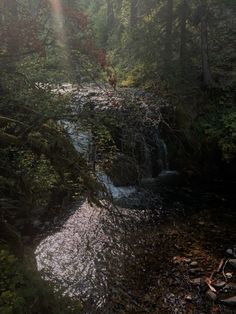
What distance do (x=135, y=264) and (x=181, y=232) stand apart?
212cm

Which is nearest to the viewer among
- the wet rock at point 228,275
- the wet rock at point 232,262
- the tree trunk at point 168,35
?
the wet rock at point 228,275

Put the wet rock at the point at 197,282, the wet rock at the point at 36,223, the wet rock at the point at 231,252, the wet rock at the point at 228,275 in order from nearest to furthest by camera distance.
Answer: the wet rock at the point at 197,282, the wet rock at the point at 228,275, the wet rock at the point at 231,252, the wet rock at the point at 36,223


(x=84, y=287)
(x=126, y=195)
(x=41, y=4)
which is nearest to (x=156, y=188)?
(x=126, y=195)

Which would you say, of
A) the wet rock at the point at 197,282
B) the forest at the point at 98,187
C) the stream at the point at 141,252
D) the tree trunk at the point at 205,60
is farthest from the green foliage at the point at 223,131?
the wet rock at the point at 197,282

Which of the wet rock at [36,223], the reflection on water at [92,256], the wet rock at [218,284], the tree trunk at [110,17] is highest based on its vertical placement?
the tree trunk at [110,17]

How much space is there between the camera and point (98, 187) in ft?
20.4

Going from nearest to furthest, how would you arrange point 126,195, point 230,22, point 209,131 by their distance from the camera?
point 126,195 → point 209,131 → point 230,22

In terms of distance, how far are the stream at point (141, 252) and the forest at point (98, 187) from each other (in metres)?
0.03

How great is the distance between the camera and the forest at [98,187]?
6.00 m

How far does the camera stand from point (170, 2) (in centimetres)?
1884

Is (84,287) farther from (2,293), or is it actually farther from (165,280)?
(2,293)

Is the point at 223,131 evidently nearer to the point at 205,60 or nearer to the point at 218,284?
the point at 205,60

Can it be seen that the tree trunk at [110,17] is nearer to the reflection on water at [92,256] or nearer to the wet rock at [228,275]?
the reflection on water at [92,256]

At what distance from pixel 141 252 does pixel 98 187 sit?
3223 mm
